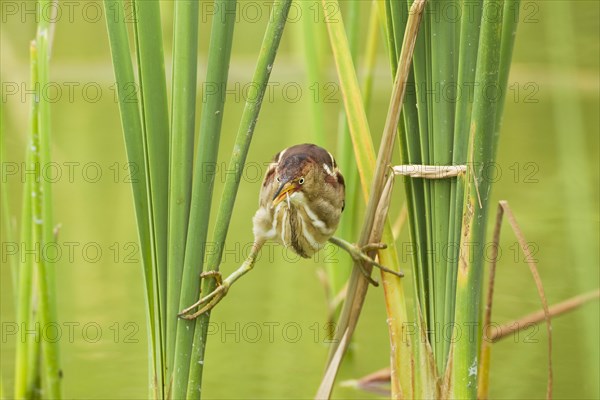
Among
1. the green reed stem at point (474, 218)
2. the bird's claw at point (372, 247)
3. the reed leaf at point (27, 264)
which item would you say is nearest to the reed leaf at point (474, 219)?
Answer: the green reed stem at point (474, 218)

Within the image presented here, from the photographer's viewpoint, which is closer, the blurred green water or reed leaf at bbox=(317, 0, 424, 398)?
reed leaf at bbox=(317, 0, 424, 398)

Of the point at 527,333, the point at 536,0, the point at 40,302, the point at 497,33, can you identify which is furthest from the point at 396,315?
the point at 536,0

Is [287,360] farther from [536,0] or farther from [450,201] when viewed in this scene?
[536,0]

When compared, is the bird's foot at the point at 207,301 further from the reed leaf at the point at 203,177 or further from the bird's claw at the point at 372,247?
the bird's claw at the point at 372,247

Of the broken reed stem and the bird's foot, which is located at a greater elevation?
the bird's foot

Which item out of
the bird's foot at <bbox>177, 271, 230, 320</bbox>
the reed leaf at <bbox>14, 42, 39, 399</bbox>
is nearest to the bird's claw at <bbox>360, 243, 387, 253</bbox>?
the bird's foot at <bbox>177, 271, 230, 320</bbox>

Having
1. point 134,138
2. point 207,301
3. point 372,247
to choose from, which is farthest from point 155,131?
point 372,247

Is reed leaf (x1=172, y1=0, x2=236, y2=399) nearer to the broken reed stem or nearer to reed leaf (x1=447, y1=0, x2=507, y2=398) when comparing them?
reed leaf (x1=447, y1=0, x2=507, y2=398)

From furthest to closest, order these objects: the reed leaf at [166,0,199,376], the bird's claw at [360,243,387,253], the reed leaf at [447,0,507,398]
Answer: the bird's claw at [360,243,387,253] < the reed leaf at [166,0,199,376] < the reed leaf at [447,0,507,398]
